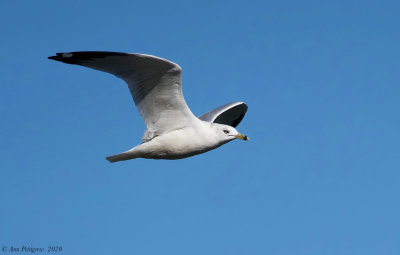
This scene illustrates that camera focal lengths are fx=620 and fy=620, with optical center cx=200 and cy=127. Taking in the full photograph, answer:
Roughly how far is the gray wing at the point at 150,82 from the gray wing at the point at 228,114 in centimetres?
249

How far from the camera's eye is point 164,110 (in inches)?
497

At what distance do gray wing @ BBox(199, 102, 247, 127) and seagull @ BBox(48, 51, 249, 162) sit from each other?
7.90 ft

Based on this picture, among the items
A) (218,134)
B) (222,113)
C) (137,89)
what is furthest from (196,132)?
(222,113)

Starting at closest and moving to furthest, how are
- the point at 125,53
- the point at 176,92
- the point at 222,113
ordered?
the point at 125,53 < the point at 176,92 < the point at 222,113

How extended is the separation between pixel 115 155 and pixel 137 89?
1.43 m

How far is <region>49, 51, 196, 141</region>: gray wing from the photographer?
37.8ft

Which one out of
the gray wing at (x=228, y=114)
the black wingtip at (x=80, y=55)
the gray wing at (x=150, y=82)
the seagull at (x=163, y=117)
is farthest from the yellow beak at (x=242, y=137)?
the black wingtip at (x=80, y=55)

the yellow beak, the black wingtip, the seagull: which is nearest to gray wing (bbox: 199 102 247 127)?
the yellow beak

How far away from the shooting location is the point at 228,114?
16281mm

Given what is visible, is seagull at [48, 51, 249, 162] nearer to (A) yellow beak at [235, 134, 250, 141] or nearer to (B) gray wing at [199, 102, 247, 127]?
(A) yellow beak at [235, 134, 250, 141]

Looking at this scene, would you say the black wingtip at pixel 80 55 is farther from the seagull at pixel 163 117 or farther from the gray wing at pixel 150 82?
the seagull at pixel 163 117

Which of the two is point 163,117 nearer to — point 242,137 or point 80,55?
point 242,137

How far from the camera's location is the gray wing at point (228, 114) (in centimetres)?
1549

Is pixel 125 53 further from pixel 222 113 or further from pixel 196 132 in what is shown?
pixel 222 113
